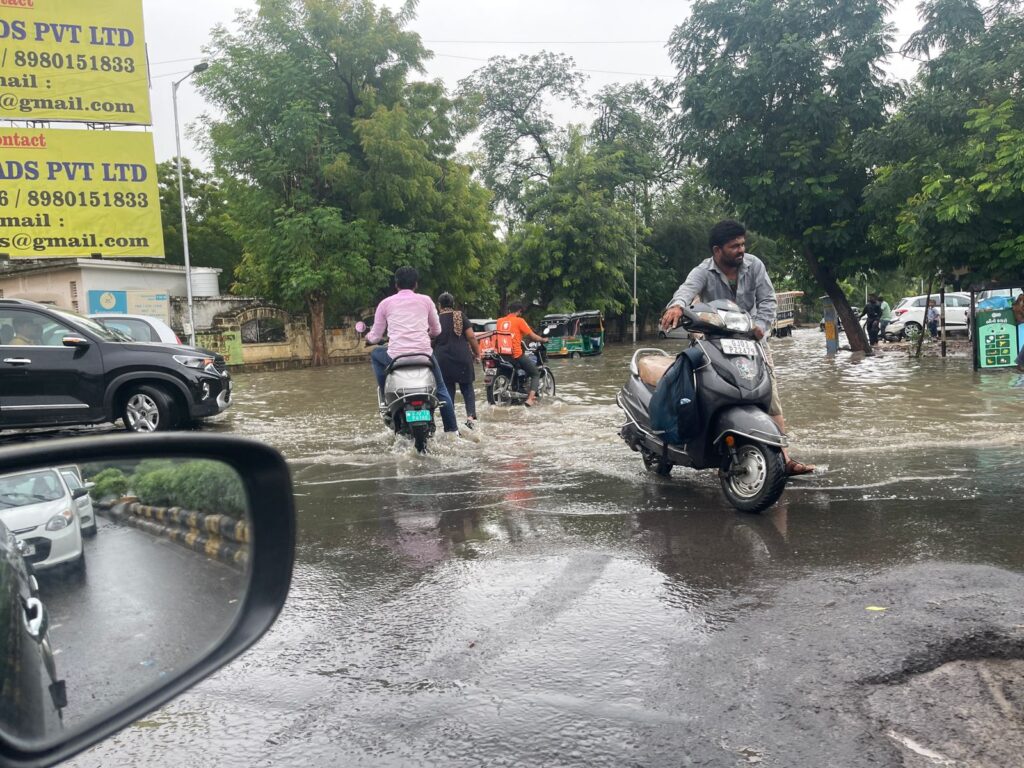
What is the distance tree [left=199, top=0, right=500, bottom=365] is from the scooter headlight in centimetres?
2285

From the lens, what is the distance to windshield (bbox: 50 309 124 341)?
34.3ft

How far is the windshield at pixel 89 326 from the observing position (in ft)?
34.3

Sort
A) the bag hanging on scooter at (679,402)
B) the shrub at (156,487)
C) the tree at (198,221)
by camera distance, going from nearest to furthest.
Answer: the shrub at (156,487) < the bag hanging on scooter at (679,402) < the tree at (198,221)

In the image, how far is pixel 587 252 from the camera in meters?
36.7

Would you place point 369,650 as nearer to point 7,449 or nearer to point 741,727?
point 741,727

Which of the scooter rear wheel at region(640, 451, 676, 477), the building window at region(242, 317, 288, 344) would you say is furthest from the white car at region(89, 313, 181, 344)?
the building window at region(242, 317, 288, 344)

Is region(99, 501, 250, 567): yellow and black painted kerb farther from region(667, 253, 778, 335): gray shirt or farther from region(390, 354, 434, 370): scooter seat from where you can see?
region(390, 354, 434, 370): scooter seat

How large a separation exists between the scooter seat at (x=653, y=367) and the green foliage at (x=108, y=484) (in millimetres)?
5446

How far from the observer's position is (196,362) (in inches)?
437

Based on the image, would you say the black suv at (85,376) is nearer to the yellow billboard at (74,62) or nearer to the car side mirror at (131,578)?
the car side mirror at (131,578)

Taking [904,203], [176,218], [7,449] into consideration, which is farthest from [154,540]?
[176,218]

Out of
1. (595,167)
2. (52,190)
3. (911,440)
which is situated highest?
Answer: (595,167)

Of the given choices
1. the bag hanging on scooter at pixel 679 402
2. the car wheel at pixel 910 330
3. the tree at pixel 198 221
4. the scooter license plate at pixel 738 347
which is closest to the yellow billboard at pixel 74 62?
the bag hanging on scooter at pixel 679 402

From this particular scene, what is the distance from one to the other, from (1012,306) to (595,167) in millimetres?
24165
